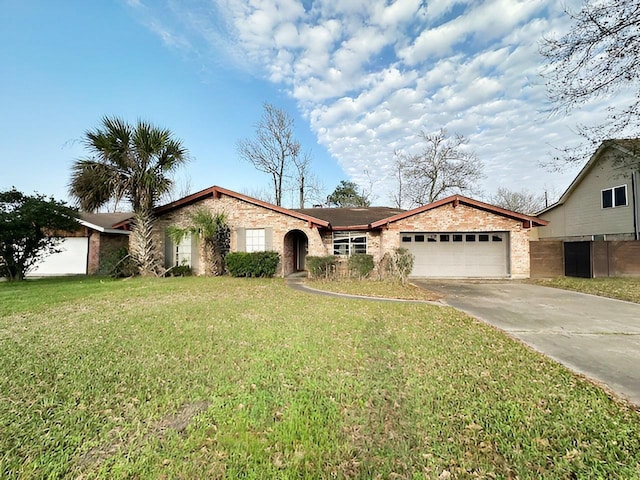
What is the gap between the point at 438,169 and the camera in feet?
88.9

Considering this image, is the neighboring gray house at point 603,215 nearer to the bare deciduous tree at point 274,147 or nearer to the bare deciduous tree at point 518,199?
the bare deciduous tree at point 518,199

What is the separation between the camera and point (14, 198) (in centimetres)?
1115

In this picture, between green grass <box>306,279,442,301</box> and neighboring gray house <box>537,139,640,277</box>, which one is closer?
green grass <box>306,279,442,301</box>

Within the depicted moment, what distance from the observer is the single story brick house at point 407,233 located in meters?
13.2

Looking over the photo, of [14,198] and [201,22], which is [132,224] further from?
[201,22]

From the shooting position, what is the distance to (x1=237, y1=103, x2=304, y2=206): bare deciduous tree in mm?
25628

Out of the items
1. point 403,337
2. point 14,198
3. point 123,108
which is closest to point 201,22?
point 123,108

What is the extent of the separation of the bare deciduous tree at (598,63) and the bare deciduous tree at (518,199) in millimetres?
31004

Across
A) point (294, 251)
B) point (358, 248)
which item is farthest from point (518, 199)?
point (294, 251)

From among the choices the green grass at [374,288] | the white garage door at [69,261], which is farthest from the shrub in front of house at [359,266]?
the white garage door at [69,261]

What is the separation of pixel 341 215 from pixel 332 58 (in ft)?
28.0

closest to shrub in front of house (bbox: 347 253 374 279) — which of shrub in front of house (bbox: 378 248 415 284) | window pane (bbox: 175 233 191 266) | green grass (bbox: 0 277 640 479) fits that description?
shrub in front of house (bbox: 378 248 415 284)

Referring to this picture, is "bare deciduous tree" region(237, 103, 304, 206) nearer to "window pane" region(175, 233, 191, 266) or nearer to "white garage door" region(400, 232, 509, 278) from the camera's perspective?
"window pane" region(175, 233, 191, 266)

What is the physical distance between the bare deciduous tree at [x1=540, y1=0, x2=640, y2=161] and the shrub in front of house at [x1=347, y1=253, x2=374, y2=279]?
9013 mm
